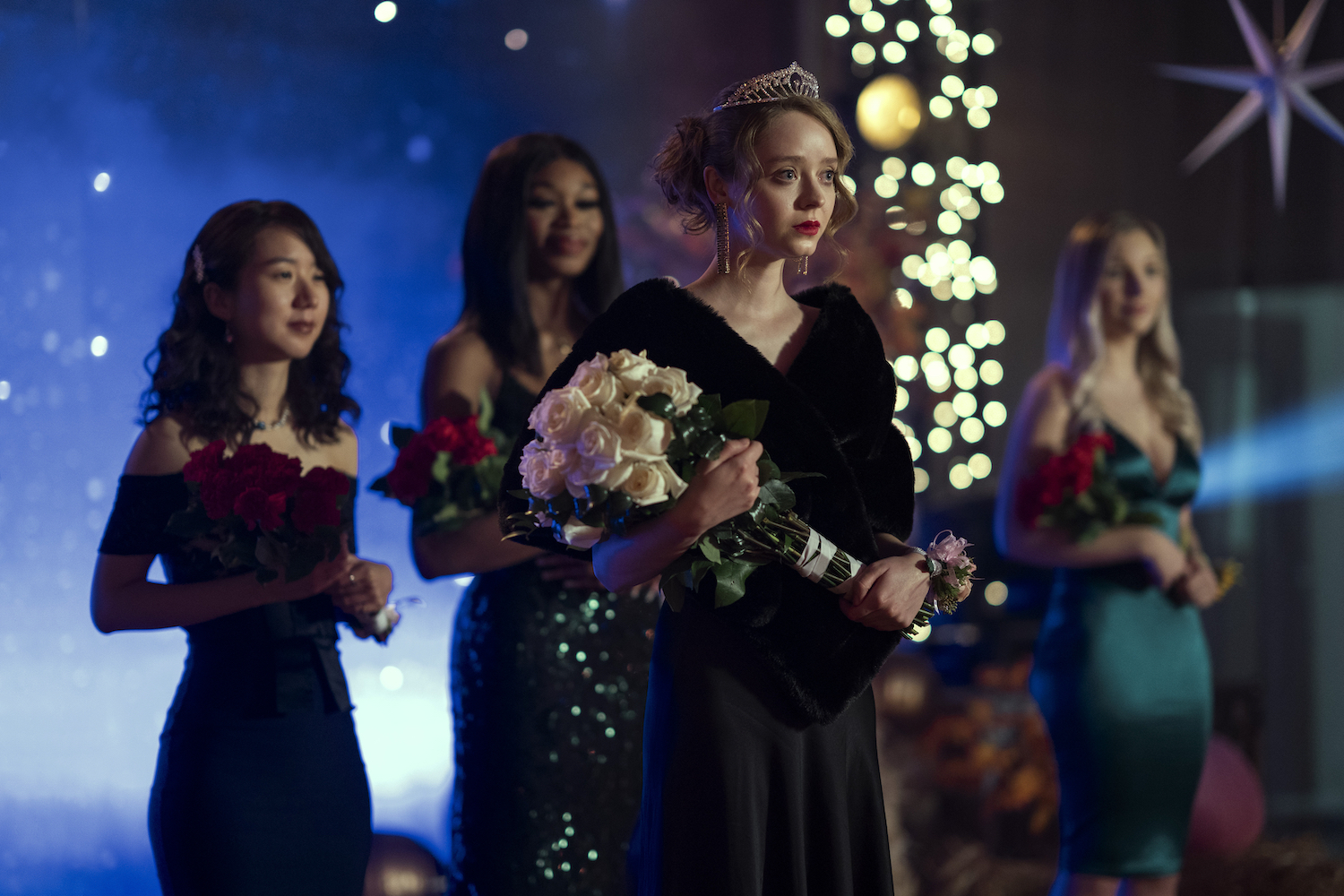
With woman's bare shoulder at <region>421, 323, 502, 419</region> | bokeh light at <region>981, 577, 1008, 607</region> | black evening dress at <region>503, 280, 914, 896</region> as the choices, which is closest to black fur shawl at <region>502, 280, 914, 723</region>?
black evening dress at <region>503, 280, 914, 896</region>

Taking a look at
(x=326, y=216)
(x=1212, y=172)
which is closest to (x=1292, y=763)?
(x=1212, y=172)

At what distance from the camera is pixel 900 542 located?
2066 mm

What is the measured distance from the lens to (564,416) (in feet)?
5.41

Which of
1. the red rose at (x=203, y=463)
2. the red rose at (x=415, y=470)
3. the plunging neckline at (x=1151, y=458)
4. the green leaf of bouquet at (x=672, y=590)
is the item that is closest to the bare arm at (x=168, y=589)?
the red rose at (x=203, y=463)

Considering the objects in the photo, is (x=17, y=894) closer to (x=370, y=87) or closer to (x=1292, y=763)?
(x=370, y=87)

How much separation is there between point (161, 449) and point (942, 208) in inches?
156

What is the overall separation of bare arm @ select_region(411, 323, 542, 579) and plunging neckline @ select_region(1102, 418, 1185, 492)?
1.85m

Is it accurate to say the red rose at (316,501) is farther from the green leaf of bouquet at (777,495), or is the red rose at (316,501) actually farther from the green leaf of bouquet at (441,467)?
the green leaf of bouquet at (777,495)

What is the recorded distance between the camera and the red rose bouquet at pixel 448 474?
2.82m

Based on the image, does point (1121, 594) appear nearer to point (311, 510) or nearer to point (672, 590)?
point (672, 590)

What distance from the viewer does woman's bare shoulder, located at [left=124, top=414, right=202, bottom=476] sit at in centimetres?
252

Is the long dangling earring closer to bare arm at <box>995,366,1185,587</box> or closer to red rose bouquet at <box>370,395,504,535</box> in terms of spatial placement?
red rose bouquet at <box>370,395,504,535</box>

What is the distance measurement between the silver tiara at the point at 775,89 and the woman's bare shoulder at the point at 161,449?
4.33 ft

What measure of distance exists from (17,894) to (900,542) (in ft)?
9.12
